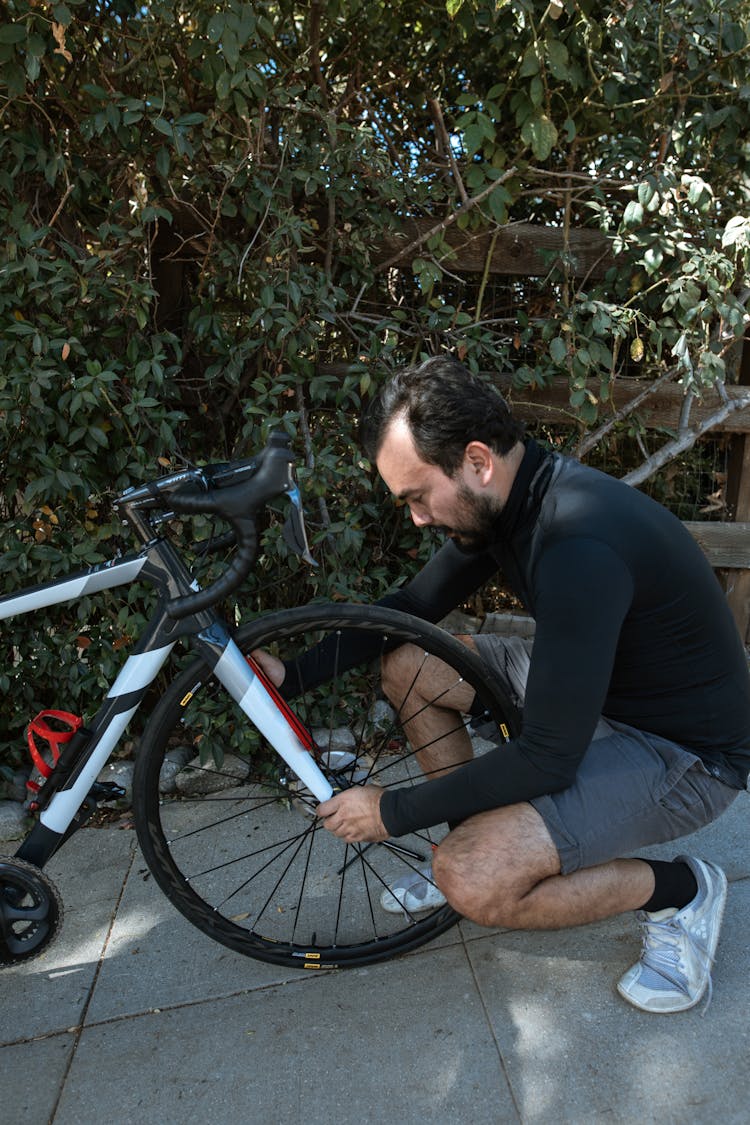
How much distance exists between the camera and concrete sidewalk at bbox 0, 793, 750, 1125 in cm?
180

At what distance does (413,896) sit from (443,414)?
1.39 metres

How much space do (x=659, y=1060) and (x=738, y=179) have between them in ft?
9.46

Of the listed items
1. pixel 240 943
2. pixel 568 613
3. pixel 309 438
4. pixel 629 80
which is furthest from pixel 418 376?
pixel 629 80

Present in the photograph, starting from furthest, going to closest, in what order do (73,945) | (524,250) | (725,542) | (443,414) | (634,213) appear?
1. (725,542)
2. (524,250)
3. (634,213)
4. (73,945)
5. (443,414)

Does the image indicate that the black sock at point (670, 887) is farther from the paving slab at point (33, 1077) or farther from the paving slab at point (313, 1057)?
the paving slab at point (33, 1077)

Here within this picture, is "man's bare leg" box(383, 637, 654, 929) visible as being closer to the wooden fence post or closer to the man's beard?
the man's beard

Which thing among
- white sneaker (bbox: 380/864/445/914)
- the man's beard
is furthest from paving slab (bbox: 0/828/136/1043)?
the man's beard

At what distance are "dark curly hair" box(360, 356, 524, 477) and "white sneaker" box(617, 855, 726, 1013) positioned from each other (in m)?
1.16

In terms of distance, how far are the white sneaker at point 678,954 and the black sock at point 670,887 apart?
0.02m

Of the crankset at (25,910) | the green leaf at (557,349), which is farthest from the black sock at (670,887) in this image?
the green leaf at (557,349)

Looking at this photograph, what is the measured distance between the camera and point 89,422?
2.79m

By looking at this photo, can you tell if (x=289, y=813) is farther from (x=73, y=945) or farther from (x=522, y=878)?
(x=522, y=878)

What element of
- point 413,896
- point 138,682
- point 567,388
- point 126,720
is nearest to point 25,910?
point 126,720

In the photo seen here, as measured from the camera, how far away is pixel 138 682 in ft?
6.76
